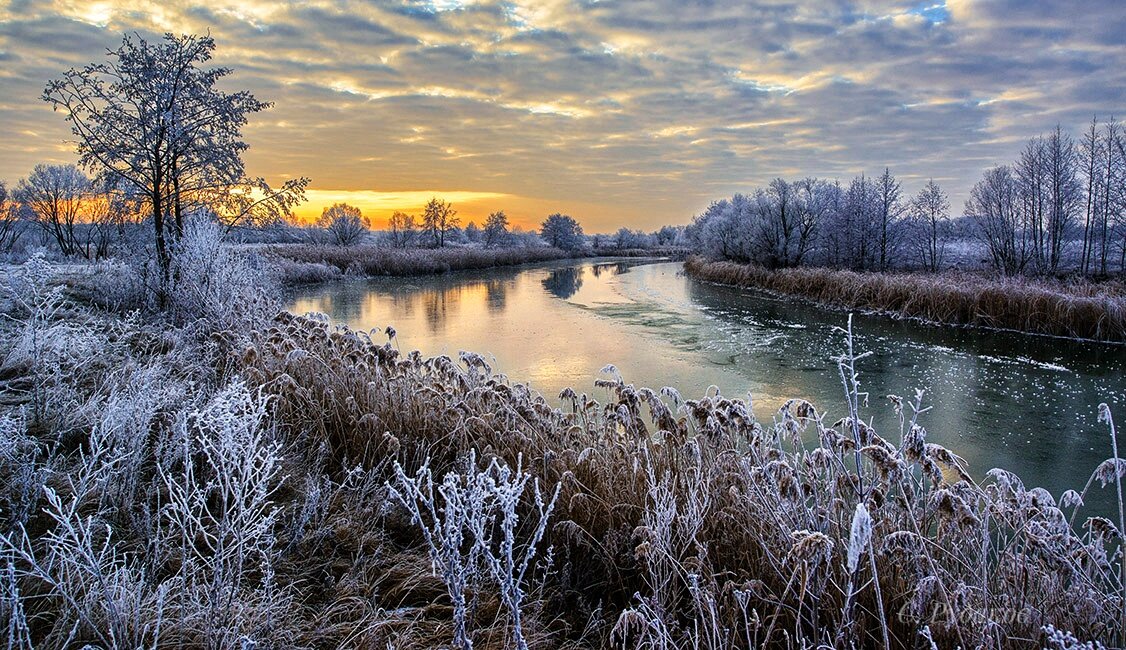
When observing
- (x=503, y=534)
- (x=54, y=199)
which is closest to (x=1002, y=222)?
(x=503, y=534)

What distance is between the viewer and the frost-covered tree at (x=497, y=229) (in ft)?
205

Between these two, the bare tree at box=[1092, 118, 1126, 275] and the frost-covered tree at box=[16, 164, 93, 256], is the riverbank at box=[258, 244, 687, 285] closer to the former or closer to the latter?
the frost-covered tree at box=[16, 164, 93, 256]

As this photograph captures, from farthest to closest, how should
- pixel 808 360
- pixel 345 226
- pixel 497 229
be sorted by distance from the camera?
pixel 497 229
pixel 345 226
pixel 808 360

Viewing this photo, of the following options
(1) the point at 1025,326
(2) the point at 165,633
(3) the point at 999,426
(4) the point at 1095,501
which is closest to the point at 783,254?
(1) the point at 1025,326

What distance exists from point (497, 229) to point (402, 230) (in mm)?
10527

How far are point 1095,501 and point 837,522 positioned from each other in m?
3.69

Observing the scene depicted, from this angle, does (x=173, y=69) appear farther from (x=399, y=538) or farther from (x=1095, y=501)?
(x=1095, y=501)

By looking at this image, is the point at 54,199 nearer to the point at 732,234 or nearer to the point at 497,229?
the point at 732,234

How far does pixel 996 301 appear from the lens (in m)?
13.4

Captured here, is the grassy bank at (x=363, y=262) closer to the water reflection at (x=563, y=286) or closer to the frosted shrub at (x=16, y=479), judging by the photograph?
the water reflection at (x=563, y=286)

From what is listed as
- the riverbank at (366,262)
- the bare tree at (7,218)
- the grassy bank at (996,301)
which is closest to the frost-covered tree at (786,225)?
the grassy bank at (996,301)

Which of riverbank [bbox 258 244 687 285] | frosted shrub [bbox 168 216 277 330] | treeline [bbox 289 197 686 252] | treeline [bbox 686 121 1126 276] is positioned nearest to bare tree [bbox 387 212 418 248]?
treeline [bbox 289 197 686 252]

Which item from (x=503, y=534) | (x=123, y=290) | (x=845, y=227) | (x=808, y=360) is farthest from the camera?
(x=845, y=227)

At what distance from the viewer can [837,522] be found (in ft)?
8.96
